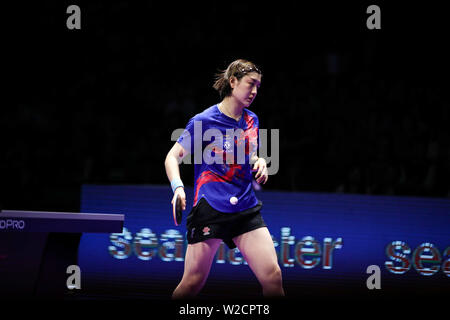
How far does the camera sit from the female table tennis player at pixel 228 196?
3.25 m

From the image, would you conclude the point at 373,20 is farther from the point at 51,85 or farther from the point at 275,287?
the point at 275,287

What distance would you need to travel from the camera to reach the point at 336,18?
9062mm

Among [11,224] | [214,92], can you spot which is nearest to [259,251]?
A: [11,224]

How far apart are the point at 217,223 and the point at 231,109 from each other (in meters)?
0.73

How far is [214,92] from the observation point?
8391 millimetres

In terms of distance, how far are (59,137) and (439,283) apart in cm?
520

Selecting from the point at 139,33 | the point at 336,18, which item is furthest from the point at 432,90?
the point at 139,33

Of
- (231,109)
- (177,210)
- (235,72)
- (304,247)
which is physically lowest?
(304,247)

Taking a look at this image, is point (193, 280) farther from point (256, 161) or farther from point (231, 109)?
point (231, 109)

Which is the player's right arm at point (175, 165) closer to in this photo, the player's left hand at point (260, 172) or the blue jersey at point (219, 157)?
the blue jersey at point (219, 157)

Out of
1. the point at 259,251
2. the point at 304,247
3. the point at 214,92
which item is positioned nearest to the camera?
the point at 259,251

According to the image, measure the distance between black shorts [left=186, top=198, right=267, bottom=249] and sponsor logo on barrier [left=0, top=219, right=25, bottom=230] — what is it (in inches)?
40.4

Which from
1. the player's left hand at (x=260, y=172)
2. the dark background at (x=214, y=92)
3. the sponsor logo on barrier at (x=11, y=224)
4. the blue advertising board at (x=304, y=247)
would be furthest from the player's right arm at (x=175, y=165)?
the dark background at (x=214, y=92)

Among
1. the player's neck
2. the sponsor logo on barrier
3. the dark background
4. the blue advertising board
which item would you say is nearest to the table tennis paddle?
the player's neck
